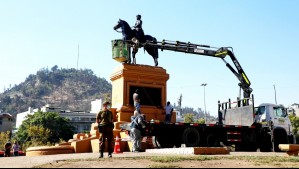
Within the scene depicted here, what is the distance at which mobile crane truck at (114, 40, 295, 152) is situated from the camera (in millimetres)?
15891

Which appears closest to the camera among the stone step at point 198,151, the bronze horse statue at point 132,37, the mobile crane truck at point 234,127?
the stone step at point 198,151

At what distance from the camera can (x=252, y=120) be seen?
18125 millimetres

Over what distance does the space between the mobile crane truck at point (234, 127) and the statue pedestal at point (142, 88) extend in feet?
6.72

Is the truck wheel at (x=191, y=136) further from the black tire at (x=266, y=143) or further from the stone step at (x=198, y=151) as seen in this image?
the stone step at (x=198, y=151)

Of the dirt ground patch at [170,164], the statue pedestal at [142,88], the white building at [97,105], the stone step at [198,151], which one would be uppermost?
the white building at [97,105]

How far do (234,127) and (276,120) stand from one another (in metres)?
3.18

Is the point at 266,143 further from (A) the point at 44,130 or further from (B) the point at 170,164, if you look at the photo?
(A) the point at 44,130

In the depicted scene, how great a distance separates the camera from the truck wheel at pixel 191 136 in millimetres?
16141

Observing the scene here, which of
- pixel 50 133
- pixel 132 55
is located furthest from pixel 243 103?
pixel 50 133

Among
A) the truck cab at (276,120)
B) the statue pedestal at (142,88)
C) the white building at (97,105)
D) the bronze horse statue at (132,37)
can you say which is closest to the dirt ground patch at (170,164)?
the statue pedestal at (142,88)

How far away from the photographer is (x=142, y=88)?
62.0 ft

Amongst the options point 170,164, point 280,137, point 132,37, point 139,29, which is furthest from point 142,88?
point 170,164

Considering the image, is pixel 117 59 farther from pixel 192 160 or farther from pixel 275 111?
pixel 192 160

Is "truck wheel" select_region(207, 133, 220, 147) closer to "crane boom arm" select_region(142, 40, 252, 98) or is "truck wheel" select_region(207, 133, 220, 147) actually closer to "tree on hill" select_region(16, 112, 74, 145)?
"crane boom arm" select_region(142, 40, 252, 98)
